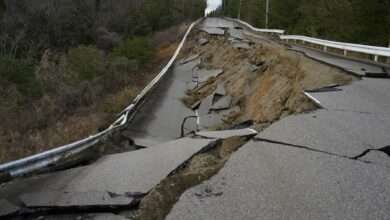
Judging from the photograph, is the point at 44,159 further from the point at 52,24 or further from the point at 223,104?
the point at 52,24

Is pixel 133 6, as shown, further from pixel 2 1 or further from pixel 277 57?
pixel 277 57

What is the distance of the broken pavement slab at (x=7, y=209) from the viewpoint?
4.57 metres

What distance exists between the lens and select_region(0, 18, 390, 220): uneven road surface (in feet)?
13.6

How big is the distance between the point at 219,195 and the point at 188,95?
1204cm

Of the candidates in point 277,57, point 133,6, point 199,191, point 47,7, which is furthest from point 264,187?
point 133,6

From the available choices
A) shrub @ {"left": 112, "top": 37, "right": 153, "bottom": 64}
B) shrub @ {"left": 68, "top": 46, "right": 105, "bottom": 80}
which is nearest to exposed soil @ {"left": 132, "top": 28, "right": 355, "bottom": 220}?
shrub @ {"left": 112, "top": 37, "right": 153, "bottom": 64}

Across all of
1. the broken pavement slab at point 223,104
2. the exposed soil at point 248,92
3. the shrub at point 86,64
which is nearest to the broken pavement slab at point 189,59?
the exposed soil at point 248,92

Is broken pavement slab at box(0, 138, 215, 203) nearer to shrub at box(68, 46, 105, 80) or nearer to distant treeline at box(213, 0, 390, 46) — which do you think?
shrub at box(68, 46, 105, 80)

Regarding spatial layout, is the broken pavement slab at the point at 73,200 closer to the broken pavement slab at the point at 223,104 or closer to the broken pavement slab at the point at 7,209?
the broken pavement slab at the point at 7,209

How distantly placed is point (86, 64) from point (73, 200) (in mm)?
16845

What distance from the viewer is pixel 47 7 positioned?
36.7 metres

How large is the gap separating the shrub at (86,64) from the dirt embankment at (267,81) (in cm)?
554

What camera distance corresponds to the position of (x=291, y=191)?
443 centimetres

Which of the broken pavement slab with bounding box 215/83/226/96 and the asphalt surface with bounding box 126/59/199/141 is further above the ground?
the broken pavement slab with bounding box 215/83/226/96
